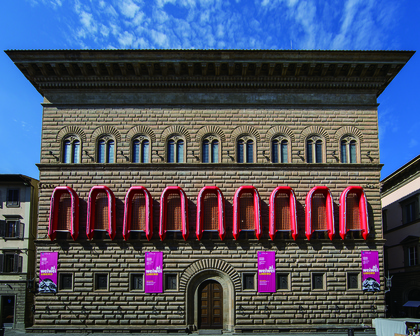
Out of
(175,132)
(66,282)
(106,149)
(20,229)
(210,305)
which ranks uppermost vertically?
(175,132)

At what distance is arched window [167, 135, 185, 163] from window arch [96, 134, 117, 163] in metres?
3.02

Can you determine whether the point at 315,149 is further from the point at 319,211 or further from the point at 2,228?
the point at 2,228

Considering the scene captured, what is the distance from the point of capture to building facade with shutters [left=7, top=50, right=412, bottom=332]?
21.4 meters

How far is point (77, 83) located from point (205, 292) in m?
13.6

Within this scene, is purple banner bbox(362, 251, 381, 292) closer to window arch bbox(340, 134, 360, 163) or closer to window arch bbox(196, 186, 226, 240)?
window arch bbox(340, 134, 360, 163)

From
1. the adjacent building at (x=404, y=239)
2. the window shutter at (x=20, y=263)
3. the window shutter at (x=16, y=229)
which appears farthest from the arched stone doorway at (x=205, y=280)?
the window shutter at (x=16, y=229)

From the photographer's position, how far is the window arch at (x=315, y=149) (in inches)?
904

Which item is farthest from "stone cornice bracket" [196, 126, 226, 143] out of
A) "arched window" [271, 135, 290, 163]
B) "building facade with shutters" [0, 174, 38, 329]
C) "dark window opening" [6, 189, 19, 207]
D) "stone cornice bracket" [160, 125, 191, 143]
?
"dark window opening" [6, 189, 19, 207]

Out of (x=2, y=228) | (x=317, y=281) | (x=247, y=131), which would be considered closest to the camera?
(x=317, y=281)

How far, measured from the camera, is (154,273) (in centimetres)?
2142

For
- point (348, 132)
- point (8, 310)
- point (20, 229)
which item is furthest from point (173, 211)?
point (8, 310)

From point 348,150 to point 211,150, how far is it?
25.1ft

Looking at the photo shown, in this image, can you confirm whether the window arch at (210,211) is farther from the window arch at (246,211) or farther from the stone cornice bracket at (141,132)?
the stone cornice bracket at (141,132)

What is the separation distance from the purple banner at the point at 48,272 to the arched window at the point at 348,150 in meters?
16.5
